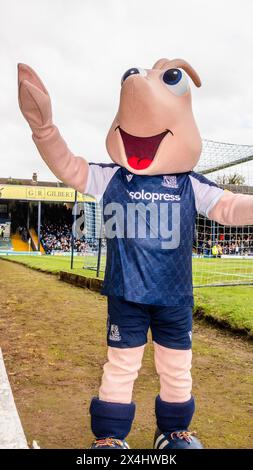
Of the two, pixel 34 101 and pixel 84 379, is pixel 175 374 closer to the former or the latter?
pixel 84 379

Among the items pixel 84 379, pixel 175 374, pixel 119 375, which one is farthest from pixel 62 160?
pixel 84 379

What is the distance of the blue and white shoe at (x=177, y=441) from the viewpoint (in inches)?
103

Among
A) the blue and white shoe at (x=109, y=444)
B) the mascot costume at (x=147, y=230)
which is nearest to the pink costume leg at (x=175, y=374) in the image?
the mascot costume at (x=147, y=230)

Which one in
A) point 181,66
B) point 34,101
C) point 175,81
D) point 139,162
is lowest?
point 139,162

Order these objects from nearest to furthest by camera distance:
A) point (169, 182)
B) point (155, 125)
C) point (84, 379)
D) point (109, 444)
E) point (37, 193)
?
1. point (109, 444)
2. point (155, 125)
3. point (169, 182)
4. point (84, 379)
5. point (37, 193)

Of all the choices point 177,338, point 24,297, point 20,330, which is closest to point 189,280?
point 177,338

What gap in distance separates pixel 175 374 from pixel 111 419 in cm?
45

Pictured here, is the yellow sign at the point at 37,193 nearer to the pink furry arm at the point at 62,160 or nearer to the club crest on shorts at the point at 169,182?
the pink furry arm at the point at 62,160

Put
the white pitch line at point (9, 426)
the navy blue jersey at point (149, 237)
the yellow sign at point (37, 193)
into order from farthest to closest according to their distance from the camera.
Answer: the yellow sign at point (37, 193), the navy blue jersey at point (149, 237), the white pitch line at point (9, 426)

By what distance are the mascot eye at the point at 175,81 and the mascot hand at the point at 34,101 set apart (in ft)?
2.30

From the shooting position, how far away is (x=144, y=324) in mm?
2746

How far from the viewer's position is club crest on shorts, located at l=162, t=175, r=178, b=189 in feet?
9.27

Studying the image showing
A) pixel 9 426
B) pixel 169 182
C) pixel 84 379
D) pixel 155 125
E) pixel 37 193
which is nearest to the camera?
pixel 9 426

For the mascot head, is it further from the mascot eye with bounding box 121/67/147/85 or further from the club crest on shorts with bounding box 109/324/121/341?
the club crest on shorts with bounding box 109/324/121/341
